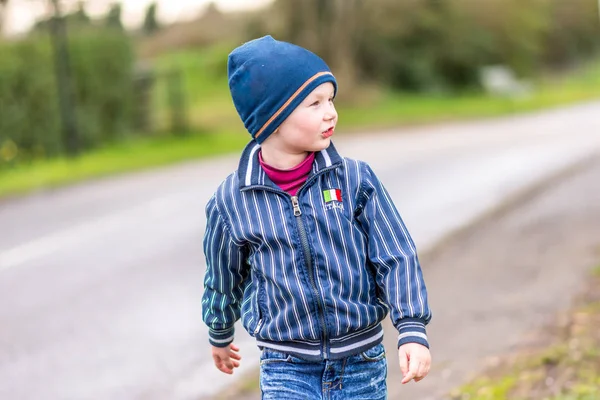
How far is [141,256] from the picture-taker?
9.02 meters

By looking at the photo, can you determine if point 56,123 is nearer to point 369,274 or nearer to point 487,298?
point 487,298

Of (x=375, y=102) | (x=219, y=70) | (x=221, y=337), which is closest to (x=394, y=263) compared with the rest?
(x=221, y=337)

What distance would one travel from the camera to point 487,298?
6.66 metres

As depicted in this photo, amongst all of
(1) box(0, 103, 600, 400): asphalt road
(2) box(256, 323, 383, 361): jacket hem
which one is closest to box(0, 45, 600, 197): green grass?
(1) box(0, 103, 600, 400): asphalt road

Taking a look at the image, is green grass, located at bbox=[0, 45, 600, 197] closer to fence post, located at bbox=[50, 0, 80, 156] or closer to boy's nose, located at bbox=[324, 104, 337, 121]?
fence post, located at bbox=[50, 0, 80, 156]

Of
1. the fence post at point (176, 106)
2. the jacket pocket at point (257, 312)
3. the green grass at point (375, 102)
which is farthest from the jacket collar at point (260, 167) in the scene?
the green grass at point (375, 102)

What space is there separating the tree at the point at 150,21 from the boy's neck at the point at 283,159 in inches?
910

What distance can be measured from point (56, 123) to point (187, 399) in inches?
591

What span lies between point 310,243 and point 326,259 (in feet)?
0.21

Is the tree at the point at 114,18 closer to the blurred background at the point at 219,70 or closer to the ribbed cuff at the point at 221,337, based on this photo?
the blurred background at the point at 219,70

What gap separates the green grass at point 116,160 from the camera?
50.9 ft

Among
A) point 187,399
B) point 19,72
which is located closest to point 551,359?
point 187,399

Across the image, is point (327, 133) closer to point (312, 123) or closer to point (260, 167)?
point (312, 123)

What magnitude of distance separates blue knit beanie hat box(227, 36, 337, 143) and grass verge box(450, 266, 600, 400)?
2.12 meters
